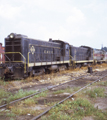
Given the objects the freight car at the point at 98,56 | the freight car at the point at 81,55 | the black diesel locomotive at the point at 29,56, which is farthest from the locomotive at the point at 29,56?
the freight car at the point at 98,56

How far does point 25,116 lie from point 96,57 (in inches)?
948

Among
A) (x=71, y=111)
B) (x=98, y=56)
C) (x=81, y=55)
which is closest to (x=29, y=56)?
(x=71, y=111)

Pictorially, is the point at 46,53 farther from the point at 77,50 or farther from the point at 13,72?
the point at 77,50

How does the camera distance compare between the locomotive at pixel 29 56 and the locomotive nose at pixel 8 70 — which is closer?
the locomotive nose at pixel 8 70

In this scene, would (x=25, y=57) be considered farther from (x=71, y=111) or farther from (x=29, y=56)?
(x=71, y=111)

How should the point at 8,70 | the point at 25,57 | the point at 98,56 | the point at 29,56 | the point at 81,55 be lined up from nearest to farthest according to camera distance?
the point at 8,70
the point at 25,57
the point at 29,56
the point at 81,55
the point at 98,56

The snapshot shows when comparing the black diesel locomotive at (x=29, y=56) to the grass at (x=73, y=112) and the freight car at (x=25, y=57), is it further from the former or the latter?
the grass at (x=73, y=112)

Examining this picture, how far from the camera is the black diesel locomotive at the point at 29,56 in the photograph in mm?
9969

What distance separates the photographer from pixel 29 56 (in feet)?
36.2

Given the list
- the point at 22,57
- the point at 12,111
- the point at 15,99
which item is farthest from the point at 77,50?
the point at 12,111

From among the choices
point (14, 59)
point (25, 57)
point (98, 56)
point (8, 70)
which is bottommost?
point (8, 70)

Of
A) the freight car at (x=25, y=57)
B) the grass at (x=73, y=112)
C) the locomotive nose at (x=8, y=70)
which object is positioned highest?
the freight car at (x=25, y=57)

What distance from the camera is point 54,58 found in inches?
558

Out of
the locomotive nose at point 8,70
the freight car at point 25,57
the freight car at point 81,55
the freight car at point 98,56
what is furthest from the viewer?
the freight car at point 98,56
